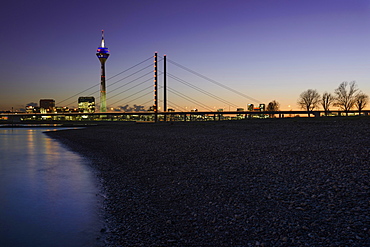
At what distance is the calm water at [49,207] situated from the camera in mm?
5898

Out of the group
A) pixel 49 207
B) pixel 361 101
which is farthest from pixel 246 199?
pixel 361 101

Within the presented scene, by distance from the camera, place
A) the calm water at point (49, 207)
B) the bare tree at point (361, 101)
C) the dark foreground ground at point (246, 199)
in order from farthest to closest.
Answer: the bare tree at point (361, 101), the calm water at point (49, 207), the dark foreground ground at point (246, 199)

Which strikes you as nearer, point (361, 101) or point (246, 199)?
point (246, 199)

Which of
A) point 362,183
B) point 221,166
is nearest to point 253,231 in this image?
point 362,183

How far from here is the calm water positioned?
5.90 m

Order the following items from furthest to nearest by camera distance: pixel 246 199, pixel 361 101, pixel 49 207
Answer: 1. pixel 361 101
2. pixel 49 207
3. pixel 246 199

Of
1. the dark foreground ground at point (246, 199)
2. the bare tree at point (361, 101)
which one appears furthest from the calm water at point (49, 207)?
the bare tree at point (361, 101)

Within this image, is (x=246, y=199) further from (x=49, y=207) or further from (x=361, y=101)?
(x=361, y=101)

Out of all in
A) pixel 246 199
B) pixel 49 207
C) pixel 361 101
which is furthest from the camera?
→ pixel 361 101

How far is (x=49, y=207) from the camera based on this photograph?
7949 millimetres

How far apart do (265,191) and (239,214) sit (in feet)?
5.26

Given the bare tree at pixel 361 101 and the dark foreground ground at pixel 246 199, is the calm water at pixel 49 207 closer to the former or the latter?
the dark foreground ground at pixel 246 199

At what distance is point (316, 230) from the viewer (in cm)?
507

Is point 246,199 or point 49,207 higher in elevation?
point 246,199
